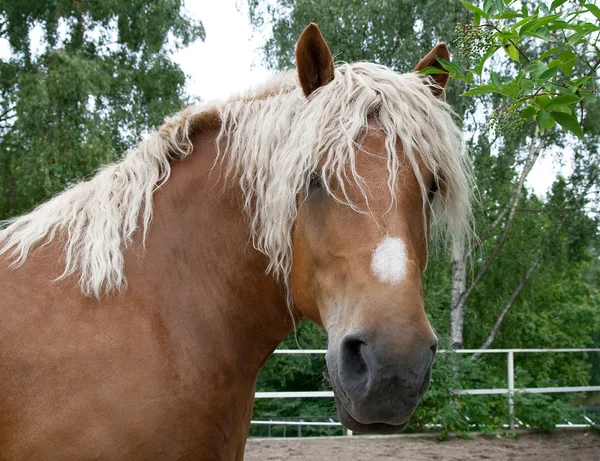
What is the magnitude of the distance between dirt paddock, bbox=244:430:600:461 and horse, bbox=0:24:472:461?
17.8 feet

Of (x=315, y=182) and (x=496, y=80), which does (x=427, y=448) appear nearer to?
(x=496, y=80)

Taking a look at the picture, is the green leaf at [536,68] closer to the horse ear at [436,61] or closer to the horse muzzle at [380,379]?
the horse ear at [436,61]

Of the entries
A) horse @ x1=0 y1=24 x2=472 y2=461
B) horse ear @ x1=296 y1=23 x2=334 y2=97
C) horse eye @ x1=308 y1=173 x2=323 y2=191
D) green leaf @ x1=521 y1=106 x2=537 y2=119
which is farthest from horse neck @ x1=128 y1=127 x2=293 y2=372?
green leaf @ x1=521 y1=106 x2=537 y2=119

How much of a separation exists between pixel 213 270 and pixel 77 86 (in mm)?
10204

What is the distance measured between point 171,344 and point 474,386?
876 centimetres

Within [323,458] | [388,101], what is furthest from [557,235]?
[388,101]

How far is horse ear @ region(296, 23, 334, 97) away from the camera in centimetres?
205

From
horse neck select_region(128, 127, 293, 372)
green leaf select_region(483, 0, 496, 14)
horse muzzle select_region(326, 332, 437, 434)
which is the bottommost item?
horse muzzle select_region(326, 332, 437, 434)

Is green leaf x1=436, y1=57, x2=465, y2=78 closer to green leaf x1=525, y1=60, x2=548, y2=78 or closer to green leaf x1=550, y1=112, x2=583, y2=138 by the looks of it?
green leaf x1=525, y1=60, x2=548, y2=78

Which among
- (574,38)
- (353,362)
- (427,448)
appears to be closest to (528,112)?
(574,38)

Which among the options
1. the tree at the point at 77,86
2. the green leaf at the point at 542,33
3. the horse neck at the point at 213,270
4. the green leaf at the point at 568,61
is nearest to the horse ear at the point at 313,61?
the horse neck at the point at 213,270

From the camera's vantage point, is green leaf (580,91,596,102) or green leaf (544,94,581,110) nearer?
green leaf (544,94,581,110)

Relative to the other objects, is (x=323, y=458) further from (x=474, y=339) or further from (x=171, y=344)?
(x=474, y=339)

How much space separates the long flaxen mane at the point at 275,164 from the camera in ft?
6.37
